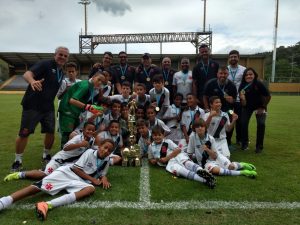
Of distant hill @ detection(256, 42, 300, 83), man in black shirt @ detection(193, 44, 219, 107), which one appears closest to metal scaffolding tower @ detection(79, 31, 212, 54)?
distant hill @ detection(256, 42, 300, 83)

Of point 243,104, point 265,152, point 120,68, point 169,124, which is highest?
point 120,68

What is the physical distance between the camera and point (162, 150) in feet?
18.7

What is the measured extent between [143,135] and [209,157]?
4.99ft

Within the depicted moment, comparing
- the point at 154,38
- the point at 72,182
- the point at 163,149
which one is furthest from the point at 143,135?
the point at 154,38

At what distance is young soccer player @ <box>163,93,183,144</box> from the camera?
7.01 m

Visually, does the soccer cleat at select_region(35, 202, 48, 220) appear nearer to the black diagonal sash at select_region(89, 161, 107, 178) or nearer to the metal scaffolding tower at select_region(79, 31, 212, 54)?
the black diagonal sash at select_region(89, 161, 107, 178)

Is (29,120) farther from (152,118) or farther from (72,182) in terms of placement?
(152,118)

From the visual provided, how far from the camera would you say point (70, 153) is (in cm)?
506

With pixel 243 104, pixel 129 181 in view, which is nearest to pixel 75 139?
pixel 129 181

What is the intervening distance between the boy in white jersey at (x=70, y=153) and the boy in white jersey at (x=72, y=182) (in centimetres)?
56

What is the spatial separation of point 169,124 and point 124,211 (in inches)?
143

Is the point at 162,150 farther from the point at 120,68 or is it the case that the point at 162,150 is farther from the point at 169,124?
the point at 120,68

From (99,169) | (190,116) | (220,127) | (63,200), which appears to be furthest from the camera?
(190,116)

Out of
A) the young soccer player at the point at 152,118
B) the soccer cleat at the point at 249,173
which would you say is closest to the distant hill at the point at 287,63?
the young soccer player at the point at 152,118
